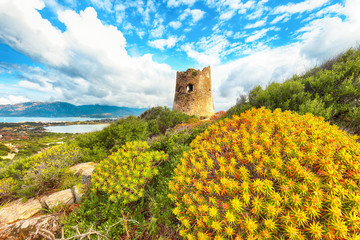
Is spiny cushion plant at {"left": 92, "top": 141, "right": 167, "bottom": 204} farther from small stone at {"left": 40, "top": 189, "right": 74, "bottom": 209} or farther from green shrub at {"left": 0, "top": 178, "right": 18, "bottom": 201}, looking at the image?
green shrub at {"left": 0, "top": 178, "right": 18, "bottom": 201}

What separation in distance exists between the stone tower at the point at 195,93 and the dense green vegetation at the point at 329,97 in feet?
Result: 38.2

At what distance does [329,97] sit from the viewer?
13.1 ft

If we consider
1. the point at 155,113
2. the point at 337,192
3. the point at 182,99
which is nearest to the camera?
the point at 337,192

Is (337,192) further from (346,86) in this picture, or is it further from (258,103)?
(346,86)

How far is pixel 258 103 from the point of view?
15.9 ft

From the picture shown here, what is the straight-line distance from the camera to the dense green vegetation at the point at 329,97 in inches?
144

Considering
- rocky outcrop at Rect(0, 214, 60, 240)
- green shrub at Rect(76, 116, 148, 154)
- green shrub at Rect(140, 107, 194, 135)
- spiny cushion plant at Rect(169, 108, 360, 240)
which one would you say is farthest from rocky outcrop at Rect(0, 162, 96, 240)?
green shrub at Rect(140, 107, 194, 135)

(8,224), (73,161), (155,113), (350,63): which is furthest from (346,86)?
(155,113)

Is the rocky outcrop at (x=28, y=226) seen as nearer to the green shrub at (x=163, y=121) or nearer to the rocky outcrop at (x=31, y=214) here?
the rocky outcrop at (x=31, y=214)

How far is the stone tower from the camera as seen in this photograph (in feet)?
54.5

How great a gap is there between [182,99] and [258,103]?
1264 centimetres

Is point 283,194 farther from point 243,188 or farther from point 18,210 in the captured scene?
point 18,210

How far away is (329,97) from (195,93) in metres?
13.3

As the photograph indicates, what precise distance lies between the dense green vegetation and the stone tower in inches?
459
